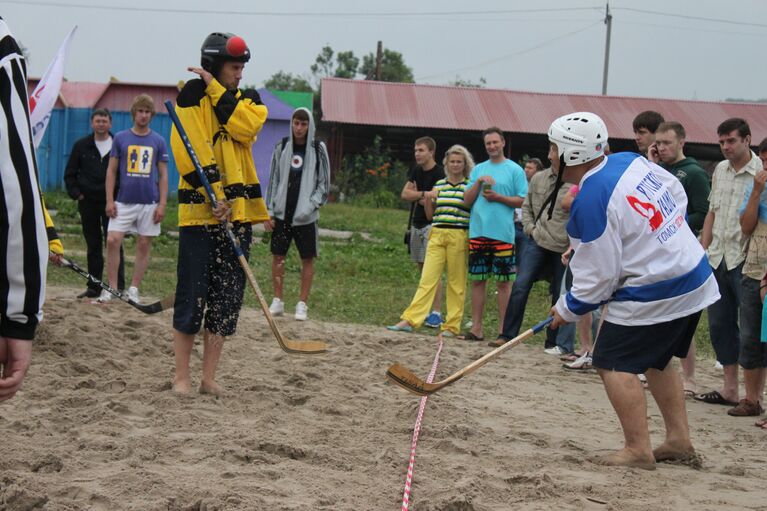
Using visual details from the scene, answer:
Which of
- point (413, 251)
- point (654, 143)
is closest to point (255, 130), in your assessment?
point (654, 143)

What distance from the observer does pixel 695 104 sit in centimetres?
3216

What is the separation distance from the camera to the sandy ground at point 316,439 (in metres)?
3.84

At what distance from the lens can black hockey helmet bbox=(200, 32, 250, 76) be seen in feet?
17.9

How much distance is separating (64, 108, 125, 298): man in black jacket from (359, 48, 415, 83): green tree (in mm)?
52121

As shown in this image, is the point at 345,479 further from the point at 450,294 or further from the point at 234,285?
the point at 450,294

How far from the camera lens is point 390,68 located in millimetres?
62750

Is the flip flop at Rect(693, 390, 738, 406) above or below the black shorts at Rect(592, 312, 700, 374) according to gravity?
below

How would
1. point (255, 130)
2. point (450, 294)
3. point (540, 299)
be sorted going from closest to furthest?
point (255, 130)
point (450, 294)
point (540, 299)

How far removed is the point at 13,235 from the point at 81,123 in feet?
78.5

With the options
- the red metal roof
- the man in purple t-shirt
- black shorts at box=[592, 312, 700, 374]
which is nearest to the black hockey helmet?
black shorts at box=[592, 312, 700, 374]

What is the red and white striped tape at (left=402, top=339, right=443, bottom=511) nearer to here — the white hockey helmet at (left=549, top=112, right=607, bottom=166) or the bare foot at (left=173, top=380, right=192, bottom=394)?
the bare foot at (left=173, top=380, right=192, bottom=394)

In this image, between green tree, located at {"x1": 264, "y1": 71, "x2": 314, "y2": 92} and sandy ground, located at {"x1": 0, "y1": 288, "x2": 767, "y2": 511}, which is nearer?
sandy ground, located at {"x1": 0, "y1": 288, "x2": 767, "y2": 511}

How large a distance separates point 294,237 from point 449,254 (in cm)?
159

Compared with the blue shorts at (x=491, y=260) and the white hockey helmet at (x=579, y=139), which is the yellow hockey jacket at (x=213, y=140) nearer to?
the white hockey helmet at (x=579, y=139)
